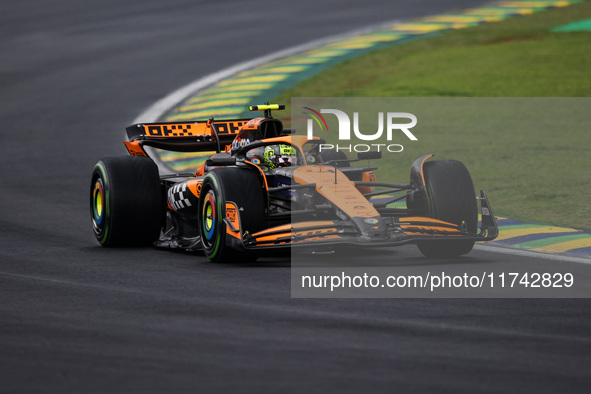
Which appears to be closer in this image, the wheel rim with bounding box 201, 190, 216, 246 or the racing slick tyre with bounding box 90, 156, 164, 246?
the wheel rim with bounding box 201, 190, 216, 246

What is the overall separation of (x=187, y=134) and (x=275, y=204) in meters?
2.39

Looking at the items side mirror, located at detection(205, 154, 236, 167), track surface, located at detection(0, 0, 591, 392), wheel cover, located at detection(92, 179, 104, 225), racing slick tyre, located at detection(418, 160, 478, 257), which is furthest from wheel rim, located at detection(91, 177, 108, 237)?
racing slick tyre, located at detection(418, 160, 478, 257)

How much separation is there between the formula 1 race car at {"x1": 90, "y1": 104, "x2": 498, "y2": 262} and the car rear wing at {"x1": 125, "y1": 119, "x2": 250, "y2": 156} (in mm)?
275

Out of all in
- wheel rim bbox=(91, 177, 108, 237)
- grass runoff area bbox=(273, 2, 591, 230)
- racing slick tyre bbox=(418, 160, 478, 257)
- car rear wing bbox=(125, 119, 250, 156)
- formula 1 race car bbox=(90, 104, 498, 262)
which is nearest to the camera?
formula 1 race car bbox=(90, 104, 498, 262)

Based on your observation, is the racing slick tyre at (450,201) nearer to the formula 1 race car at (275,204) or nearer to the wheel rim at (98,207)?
the formula 1 race car at (275,204)

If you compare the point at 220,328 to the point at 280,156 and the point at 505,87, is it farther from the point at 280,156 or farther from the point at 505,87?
the point at 505,87

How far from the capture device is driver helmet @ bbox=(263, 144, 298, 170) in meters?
→ 10.4

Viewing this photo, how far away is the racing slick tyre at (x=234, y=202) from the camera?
9.37 metres

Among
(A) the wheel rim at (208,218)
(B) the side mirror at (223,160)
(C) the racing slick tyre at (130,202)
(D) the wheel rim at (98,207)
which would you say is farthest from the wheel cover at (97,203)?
(A) the wheel rim at (208,218)

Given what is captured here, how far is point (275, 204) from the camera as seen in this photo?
10.1 metres

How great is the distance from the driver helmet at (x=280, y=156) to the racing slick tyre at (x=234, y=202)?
786mm

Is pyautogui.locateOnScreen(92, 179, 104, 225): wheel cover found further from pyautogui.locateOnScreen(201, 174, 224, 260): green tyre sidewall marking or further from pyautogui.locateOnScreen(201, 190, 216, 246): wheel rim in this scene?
pyautogui.locateOnScreen(201, 174, 224, 260): green tyre sidewall marking

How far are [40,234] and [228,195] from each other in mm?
3117

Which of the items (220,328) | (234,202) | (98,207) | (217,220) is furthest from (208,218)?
(220,328)
